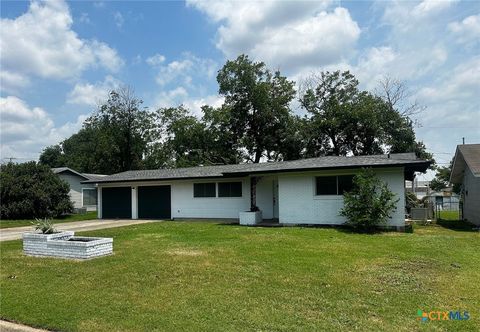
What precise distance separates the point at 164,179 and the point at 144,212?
281 centimetres

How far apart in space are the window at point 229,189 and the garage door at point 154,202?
359cm

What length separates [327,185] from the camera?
16.1 metres

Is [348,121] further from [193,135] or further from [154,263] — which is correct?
[154,263]

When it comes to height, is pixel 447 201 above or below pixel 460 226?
above

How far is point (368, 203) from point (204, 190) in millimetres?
9989

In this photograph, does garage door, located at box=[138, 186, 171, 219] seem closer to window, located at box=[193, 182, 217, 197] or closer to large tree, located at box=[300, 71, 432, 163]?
window, located at box=[193, 182, 217, 197]

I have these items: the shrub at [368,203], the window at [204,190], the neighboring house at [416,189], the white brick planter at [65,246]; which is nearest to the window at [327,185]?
the shrub at [368,203]

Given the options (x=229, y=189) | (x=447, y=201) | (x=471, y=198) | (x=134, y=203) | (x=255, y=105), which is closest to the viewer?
(x=471, y=198)

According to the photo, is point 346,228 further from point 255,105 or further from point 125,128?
point 125,128

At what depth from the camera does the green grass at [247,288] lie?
466cm

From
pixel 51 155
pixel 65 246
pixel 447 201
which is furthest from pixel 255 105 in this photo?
pixel 51 155

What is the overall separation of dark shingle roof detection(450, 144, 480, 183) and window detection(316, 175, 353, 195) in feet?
17.6

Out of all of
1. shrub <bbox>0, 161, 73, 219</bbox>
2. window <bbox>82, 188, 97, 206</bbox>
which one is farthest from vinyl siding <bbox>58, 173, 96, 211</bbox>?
shrub <bbox>0, 161, 73, 219</bbox>

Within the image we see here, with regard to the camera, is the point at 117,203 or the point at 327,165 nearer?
the point at 327,165
